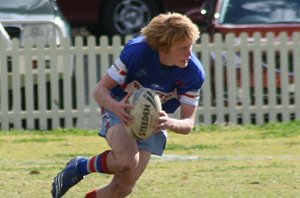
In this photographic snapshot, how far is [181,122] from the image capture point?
23.9ft

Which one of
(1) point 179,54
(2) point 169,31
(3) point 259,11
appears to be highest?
(2) point 169,31

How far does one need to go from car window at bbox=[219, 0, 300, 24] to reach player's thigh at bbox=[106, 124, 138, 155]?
802 cm

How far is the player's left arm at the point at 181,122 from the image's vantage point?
278 inches

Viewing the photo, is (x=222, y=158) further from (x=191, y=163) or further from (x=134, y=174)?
(x=134, y=174)

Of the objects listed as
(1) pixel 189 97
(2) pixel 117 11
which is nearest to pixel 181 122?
(1) pixel 189 97

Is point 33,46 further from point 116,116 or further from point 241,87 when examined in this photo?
point 116,116

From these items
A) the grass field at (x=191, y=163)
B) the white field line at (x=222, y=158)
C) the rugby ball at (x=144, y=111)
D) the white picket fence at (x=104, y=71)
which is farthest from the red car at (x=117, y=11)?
the rugby ball at (x=144, y=111)

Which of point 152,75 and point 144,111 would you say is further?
point 152,75

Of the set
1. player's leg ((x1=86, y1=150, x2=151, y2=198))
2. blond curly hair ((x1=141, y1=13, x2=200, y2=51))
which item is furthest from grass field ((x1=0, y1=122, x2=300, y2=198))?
blond curly hair ((x1=141, y1=13, x2=200, y2=51))

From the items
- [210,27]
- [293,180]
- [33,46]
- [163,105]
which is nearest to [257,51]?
[210,27]

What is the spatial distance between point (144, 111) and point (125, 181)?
70 centimetres

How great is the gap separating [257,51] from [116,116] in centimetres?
686

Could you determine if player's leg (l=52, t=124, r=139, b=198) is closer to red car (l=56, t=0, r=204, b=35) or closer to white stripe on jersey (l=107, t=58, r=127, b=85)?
white stripe on jersey (l=107, t=58, r=127, b=85)

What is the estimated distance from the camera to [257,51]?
46.1 ft
